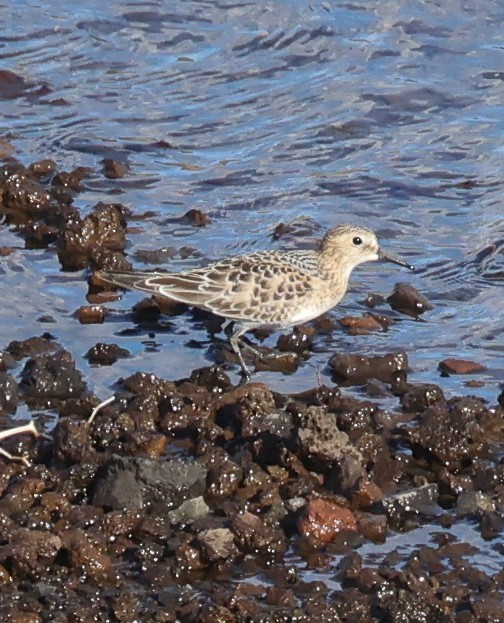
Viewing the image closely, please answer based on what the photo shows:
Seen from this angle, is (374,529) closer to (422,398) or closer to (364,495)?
(364,495)

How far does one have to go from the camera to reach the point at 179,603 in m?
7.11

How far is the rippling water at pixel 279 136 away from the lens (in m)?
10.7

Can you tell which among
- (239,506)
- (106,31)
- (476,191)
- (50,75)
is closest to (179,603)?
(239,506)

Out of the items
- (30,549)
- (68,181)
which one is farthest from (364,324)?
(30,549)

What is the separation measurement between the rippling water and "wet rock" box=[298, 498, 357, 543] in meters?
1.97

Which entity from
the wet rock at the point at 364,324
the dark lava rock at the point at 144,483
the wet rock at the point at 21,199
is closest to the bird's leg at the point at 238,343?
the wet rock at the point at 364,324

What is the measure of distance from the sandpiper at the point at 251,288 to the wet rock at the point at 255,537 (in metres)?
2.33

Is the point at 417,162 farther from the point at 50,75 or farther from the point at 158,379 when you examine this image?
the point at 158,379

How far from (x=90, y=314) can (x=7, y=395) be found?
146 cm

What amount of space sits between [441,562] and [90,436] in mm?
2051

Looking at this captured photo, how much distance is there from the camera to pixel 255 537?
297 inches

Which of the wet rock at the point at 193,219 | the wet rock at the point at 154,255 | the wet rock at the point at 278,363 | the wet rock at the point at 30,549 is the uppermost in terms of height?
the wet rock at the point at 30,549

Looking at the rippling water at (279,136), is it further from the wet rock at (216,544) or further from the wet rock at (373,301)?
the wet rock at (216,544)

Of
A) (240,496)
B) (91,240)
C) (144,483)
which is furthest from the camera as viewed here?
(91,240)
